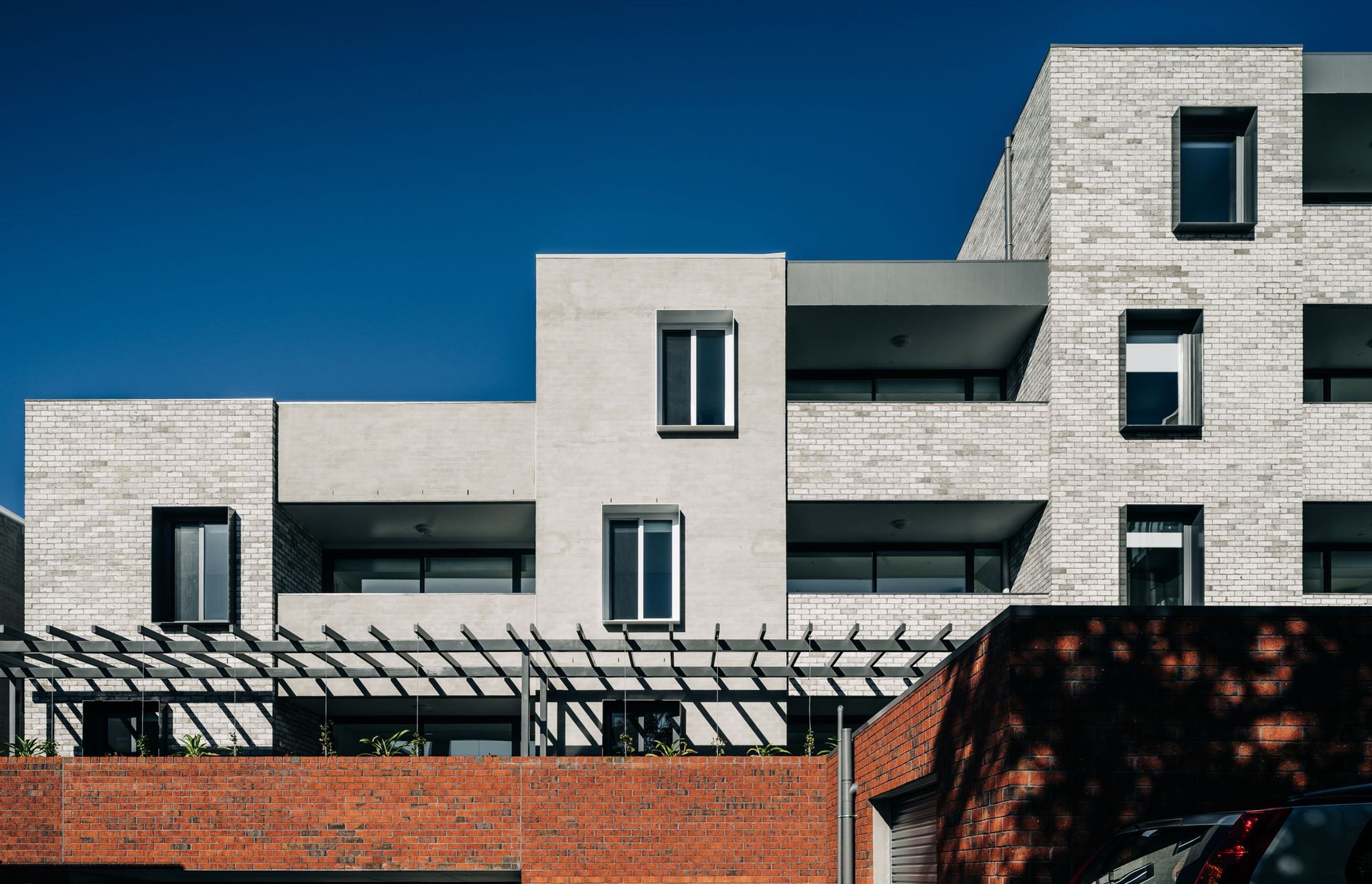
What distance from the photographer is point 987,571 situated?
2122cm

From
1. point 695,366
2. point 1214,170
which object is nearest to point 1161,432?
point 1214,170

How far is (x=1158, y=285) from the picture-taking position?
739 inches

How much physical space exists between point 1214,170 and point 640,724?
11.7 m

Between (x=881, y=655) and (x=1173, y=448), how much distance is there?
514 cm

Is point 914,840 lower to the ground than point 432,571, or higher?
lower

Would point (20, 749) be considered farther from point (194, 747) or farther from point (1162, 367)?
point (1162, 367)

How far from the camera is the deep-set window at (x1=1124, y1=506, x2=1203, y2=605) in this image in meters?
18.4

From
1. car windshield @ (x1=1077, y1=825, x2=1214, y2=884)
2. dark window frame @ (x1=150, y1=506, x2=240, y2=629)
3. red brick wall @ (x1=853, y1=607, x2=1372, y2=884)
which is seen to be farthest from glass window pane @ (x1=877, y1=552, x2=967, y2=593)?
car windshield @ (x1=1077, y1=825, x2=1214, y2=884)

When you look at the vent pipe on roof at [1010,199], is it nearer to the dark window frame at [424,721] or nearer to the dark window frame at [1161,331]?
the dark window frame at [1161,331]

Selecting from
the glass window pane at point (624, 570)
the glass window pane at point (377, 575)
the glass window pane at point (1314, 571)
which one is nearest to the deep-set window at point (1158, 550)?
the glass window pane at point (1314, 571)

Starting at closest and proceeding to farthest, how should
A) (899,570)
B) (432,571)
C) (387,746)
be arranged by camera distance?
(387,746) < (899,570) < (432,571)

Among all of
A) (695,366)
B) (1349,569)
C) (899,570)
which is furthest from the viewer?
(899,570)

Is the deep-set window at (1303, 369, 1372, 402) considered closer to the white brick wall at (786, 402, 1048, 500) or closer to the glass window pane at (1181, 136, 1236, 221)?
the glass window pane at (1181, 136, 1236, 221)

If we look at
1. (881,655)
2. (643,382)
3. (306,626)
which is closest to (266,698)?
(306,626)
